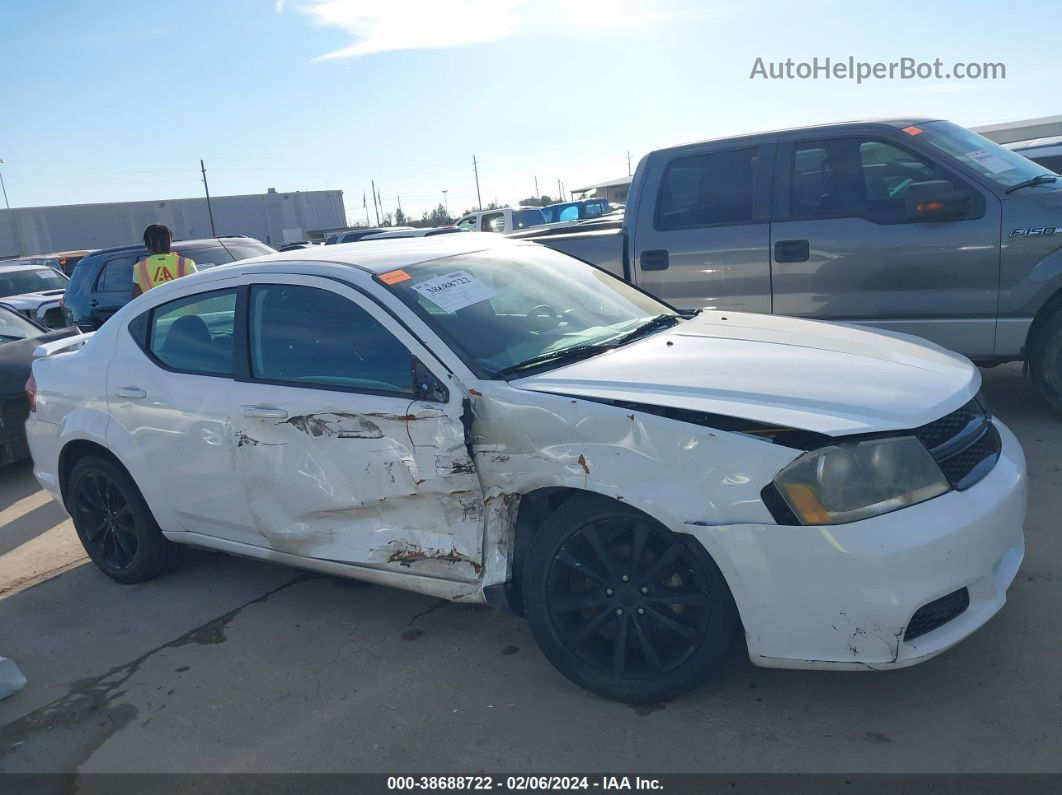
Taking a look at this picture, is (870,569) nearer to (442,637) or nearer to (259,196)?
(442,637)

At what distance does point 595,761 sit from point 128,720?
1.87 metres

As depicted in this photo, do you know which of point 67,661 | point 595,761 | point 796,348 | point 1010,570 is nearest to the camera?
point 595,761

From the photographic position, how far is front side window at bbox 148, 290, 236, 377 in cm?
419

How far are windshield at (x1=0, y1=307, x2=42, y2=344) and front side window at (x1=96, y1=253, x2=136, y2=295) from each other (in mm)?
2089

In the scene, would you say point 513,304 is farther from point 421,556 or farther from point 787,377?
point 787,377

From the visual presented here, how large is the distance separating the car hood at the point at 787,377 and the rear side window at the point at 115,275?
854 cm

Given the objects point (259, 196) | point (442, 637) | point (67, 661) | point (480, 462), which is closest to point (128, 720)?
point (67, 661)

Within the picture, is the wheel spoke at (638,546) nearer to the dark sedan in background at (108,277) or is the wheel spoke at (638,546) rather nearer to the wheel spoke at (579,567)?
the wheel spoke at (579,567)

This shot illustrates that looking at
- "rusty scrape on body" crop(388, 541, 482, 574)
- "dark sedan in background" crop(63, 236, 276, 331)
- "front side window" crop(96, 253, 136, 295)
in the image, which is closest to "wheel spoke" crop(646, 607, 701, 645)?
"rusty scrape on body" crop(388, 541, 482, 574)

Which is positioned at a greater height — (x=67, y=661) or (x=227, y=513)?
(x=227, y=513)

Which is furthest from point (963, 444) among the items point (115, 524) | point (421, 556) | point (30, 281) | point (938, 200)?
point (30, 281)

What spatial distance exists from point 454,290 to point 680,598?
1620 mm

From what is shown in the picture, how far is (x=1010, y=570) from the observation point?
3.10 m

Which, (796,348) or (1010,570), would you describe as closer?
(1010,570)
